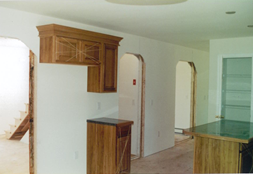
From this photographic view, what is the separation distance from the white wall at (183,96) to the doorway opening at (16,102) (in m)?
4.88

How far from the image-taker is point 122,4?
3105 millimetres

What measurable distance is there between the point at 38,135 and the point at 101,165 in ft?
3.47

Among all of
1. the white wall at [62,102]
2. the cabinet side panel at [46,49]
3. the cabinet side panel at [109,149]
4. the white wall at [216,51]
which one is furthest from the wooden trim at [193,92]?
the cabinet side panel at [46,49]

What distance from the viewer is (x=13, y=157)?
397cm

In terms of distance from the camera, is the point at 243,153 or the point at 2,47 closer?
the point at 243,153

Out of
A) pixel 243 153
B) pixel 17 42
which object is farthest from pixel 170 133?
pixel 17 42

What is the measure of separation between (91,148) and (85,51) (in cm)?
152

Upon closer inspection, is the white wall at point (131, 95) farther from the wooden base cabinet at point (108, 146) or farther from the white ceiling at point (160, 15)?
the wooden base cabinet at point (108, 146)

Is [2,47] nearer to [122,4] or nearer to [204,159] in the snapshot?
[122,4]

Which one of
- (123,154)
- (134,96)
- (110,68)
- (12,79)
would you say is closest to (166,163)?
(123,154)

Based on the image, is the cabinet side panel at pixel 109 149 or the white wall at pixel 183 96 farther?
the white wall at pixel 183 96

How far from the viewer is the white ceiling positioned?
313 cm

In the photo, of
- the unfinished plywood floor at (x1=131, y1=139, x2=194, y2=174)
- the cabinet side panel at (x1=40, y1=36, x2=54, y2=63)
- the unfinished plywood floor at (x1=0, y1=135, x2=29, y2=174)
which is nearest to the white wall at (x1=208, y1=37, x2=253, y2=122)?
the unfinished plywood floor at (x1=131, y1=139, x2=194, y2=174)

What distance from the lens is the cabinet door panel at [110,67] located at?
429 cm
